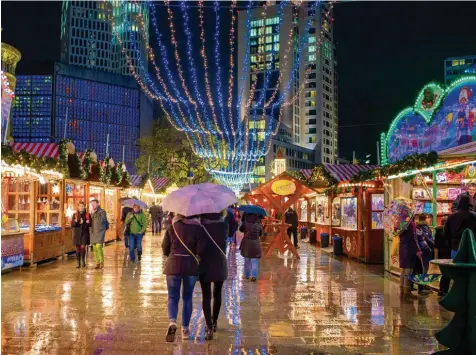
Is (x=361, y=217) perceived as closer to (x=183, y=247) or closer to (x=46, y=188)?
(x=46, y=188)

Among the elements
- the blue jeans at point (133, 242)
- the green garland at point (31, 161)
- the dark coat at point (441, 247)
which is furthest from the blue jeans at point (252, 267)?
the green garland at point (31, 161)

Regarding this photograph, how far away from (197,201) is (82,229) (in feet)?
26.1

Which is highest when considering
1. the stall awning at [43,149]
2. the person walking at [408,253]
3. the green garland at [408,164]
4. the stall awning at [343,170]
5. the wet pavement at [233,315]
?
the stall awning at [43,149]

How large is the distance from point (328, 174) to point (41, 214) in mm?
9501

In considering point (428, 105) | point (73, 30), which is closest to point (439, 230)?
point (428, 105)

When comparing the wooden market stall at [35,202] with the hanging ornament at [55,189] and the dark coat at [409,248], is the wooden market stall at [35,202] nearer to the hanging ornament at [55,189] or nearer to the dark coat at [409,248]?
the hanging ornament at [55,189]

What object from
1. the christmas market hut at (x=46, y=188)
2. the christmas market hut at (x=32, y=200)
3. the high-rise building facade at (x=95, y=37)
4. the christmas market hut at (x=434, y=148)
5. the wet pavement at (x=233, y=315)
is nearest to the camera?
the wet pavement at (x=233, y=315)

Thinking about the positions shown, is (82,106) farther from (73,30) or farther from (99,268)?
(99,268)

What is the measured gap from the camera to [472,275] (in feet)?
13.2

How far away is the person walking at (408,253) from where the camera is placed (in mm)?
9562

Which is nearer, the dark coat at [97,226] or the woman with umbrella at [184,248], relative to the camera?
the woman with umbrella at [184,248]

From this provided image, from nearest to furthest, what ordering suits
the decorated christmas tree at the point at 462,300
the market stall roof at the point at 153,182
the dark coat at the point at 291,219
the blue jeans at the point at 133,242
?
the decorated christmas tree at the point at 462,300
the blue jeans at the point at 133,242
the dark coat at the point at 291,219
the market stall roof at the point at 153,182

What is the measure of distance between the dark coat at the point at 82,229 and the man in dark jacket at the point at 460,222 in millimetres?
8317

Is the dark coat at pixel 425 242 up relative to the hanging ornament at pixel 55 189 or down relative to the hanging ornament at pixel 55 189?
down
